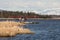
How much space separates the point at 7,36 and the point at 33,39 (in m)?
4.86

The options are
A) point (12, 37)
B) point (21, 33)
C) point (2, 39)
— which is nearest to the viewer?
point (2, 39)

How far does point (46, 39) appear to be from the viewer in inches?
1775

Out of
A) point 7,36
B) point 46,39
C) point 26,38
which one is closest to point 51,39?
point 46,39

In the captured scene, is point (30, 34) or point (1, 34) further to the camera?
point (30, 34)

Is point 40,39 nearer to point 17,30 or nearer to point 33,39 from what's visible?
point 33,39

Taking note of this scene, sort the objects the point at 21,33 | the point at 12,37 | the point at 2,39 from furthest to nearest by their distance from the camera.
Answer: the point at 21,33, the point at 12,37, the point at 2,39

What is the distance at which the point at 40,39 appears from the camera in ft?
147

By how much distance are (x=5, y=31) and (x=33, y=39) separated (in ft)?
17.2

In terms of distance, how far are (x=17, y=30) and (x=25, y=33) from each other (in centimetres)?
182

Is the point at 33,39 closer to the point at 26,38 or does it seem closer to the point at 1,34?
the point at 26,38

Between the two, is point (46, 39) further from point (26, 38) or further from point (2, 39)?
point (2, 39)

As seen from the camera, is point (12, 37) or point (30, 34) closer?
point (12, 37)

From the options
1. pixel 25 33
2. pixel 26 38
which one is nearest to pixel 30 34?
pixel 25 33

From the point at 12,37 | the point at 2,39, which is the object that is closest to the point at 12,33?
the point at 12,37
